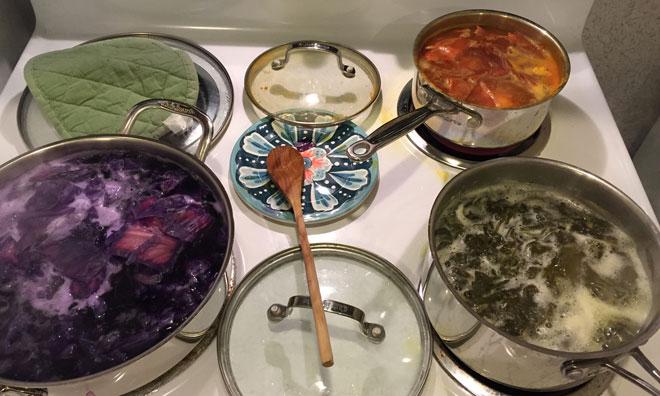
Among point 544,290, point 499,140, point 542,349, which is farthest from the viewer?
point 499,140

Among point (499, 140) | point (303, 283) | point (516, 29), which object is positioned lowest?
point (303, 283)

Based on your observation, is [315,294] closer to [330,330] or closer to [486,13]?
[330,330]

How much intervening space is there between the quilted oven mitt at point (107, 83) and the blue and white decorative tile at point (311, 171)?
0.46ft

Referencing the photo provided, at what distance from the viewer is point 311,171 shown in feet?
2.80

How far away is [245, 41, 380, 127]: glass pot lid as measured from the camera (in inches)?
37.1

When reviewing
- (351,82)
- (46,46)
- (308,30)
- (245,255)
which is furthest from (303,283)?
(46,46)

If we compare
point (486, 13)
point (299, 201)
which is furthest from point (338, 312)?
point (486, 13)

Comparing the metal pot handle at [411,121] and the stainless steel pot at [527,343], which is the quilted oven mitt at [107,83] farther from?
the stainless steel pot at [527,343]

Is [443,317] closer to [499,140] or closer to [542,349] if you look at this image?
[542,349]

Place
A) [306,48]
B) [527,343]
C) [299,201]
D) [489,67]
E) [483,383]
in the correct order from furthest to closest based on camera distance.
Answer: [306,48]
[489,67]
[299,201]
[483,383]
[527,343]

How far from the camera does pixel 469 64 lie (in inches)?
35.9

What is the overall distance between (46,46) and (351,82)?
61cm

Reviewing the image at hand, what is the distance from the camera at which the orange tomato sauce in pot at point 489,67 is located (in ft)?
2.84

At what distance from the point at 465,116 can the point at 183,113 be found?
0.42 m
